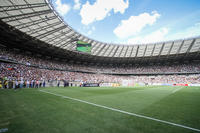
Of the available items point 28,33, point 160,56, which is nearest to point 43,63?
point 28,33

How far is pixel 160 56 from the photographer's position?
45344 mm

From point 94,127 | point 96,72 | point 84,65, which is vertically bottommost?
point 94,127

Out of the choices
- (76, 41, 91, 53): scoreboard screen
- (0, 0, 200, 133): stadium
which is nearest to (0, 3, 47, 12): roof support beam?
(0, 0, 200, 133): stadium

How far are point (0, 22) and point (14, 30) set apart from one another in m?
3.20

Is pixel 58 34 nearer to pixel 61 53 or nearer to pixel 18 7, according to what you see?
pixel 18 7

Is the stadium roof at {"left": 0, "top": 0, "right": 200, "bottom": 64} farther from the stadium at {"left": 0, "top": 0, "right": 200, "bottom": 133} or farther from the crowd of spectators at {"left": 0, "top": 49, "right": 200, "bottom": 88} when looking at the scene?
the crowd of spectators at {"left": 0, "top": 49, "right": 200, "bottom": 88}

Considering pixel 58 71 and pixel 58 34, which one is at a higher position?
pixel 58 34

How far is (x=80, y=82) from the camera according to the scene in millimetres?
30125

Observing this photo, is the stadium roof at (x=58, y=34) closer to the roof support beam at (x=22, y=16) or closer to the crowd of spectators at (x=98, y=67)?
the roof support beam at (x=22, y=16)

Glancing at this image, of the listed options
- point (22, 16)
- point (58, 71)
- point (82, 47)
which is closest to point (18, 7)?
point (22, 16)

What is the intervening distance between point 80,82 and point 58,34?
49.3ft

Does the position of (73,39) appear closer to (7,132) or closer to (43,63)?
(43,63)

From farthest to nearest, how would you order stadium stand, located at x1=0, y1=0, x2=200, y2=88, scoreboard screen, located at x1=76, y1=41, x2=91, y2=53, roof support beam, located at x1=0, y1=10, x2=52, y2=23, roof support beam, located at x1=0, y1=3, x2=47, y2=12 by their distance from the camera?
scoreboard screen, located at x1=76, y1=41, x2=91, y2=53, stadium stand, located at x1=0, y1=0, x2=200, y2=88, roof support beam, located at x1=0, y1=10, x2=52, y2=23, roof support beam, located at x1=0, y1=3, x2=47, y2=12

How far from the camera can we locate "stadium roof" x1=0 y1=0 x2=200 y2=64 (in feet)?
57.6
